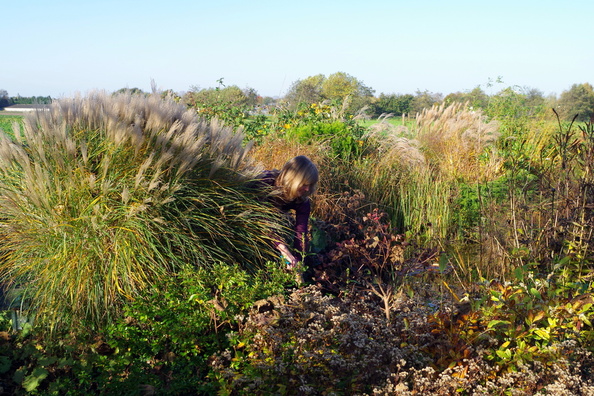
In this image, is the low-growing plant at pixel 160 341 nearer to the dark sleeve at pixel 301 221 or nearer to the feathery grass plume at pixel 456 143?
the dark sleeve at pixel 301 221

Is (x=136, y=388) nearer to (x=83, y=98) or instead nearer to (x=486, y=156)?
(x=83, y=98)

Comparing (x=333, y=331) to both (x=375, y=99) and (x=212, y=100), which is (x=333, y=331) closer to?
(x=212, y=100)

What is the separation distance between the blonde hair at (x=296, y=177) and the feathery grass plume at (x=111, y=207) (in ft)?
1.06

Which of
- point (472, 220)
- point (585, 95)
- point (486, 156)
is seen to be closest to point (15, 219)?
point (472, 220)

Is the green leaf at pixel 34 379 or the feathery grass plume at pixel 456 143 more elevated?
the feathery grass plume at pixel 456 143

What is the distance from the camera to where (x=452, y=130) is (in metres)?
9.31

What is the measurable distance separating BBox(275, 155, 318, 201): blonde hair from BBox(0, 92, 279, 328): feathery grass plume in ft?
1.06

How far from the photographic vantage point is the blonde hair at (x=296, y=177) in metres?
4.42

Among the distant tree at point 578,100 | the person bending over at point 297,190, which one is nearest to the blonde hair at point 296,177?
the person bending over at point 297,190

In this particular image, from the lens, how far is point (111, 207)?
3.69 metres

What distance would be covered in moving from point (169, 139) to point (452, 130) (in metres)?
6.50

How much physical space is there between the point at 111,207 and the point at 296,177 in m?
1.47

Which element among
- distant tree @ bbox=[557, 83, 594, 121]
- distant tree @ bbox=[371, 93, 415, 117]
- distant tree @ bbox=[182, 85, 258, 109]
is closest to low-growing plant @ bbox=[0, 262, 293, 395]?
distant tree @ bbox=[182, 85, 258, 109]

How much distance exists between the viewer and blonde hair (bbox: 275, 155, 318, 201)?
4.42 m
